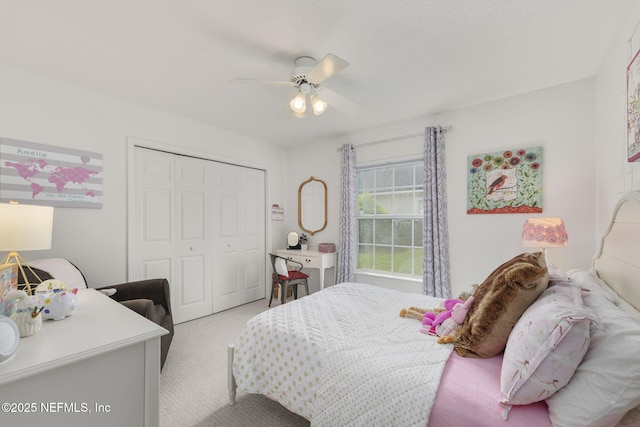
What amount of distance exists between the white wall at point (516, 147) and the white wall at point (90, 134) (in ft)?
9.61

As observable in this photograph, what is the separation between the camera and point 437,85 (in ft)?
8.30

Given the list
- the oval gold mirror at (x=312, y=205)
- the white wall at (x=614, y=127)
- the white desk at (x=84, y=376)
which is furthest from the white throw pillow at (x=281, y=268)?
the white wall at (x=614, y=127)

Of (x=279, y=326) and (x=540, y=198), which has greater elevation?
(x=540, y=198)

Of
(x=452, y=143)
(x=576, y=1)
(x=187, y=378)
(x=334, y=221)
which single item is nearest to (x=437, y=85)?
(x=452, y=143)

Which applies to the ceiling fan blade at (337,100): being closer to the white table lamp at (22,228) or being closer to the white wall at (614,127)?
the white wall at (614,127)

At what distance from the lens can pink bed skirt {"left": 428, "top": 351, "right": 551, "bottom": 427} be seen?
0.99m

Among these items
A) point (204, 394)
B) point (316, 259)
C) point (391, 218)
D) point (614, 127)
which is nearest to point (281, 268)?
point (316, 259)

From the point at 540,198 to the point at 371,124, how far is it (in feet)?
6.60

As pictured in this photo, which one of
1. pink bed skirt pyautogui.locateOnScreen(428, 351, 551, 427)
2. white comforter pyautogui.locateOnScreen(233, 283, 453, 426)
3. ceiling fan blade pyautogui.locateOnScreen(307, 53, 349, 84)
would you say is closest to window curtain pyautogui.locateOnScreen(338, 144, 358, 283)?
white comforter pyautogui.locateOnScreen(233, 283, 453, 426)

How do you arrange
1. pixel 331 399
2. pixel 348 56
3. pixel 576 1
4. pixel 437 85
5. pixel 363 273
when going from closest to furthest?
pixel 331 399 → pixel 576 1 → pixel 348 56 → pixel 437 85 → pixel 363 273

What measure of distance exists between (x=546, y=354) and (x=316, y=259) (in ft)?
9.89

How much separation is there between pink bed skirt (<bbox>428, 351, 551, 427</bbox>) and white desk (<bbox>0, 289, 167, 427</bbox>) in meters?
1.20

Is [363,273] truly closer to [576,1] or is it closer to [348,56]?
[348,56]

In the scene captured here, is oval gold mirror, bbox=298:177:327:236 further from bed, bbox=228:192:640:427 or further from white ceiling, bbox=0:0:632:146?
bed, bbox=228:192:640:427
